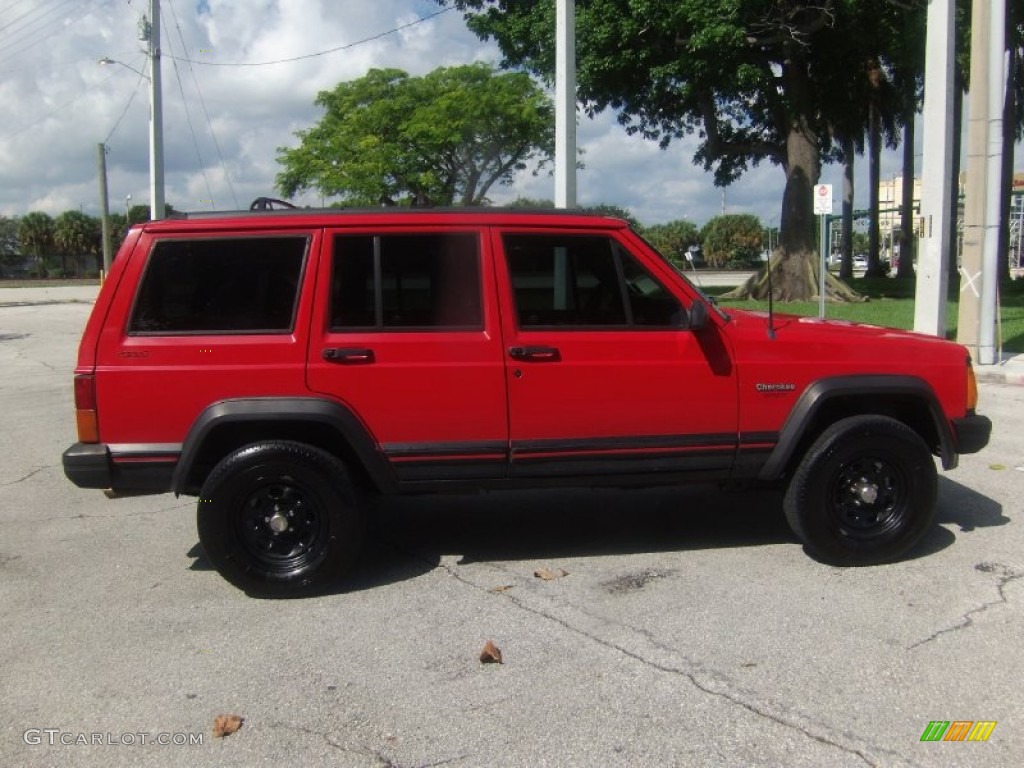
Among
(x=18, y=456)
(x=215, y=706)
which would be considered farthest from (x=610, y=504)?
(x=18, y=456)

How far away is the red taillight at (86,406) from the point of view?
416 cm

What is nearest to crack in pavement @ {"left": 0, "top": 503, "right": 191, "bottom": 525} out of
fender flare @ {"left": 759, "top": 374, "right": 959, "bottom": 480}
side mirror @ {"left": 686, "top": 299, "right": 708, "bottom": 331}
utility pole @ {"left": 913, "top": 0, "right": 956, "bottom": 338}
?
side mirror @ {"left": 686, "top": 299, "right": 708, "bottom": 331}

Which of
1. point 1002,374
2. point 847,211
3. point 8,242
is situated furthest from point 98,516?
point 8,242

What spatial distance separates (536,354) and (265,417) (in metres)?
1.34

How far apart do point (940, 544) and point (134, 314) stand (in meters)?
4.54

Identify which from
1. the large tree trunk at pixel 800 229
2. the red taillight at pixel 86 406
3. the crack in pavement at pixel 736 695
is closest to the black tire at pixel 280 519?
the red taillight at pixel 86 406

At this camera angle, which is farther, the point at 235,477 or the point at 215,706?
the point at 235,477

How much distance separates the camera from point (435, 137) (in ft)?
108

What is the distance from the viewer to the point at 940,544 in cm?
502

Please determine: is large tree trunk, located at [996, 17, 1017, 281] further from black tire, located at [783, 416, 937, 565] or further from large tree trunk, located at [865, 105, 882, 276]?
black tire, located at [783, 416, 937, 565]

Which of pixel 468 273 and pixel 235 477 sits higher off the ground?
pixel 468 273

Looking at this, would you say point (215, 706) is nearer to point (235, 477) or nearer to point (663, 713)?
point (235, 477)

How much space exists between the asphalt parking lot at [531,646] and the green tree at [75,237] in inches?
3710

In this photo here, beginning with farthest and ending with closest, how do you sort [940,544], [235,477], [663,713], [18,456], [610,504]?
[18,456] → [610,504] → [940,544] → [235,477] → [663,713]
